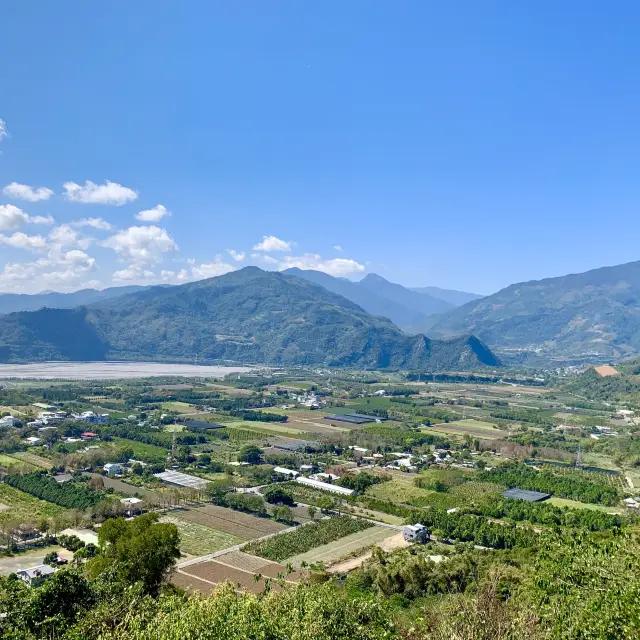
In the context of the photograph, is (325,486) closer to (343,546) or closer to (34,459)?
(343,546)

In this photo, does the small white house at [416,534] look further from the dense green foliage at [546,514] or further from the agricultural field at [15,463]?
the agricultural field at [15,463]

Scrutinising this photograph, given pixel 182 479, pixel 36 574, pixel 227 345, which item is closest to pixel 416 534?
pixel 36 574

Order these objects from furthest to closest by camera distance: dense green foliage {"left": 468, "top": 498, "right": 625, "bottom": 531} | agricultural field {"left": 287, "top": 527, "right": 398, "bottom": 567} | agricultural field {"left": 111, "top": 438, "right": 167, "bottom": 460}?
agricultural field {"left": 111, "top": 438, "right": 167, "bottom": 460} → dense green foliage {"left": 468, "top": 498, "right": 625, "bottom": 531} → agricultural field {"left": 287, "top": 527, "right": 398, "bottom": 567}

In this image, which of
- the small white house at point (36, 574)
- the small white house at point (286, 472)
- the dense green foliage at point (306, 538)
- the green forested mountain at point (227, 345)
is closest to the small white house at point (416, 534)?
the dense green foliage at point (306, 538)

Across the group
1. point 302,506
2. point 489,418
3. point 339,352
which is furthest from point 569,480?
point 339,352

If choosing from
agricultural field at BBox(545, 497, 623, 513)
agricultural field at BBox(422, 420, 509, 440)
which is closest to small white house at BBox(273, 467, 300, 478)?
agricultural field at BBox(545, 497, 623, 513)

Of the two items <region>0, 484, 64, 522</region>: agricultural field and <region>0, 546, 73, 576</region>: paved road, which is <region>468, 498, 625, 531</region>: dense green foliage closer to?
<region>0, 546, 73, 576</region>: paved road

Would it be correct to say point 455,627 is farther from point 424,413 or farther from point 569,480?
point 424,413
